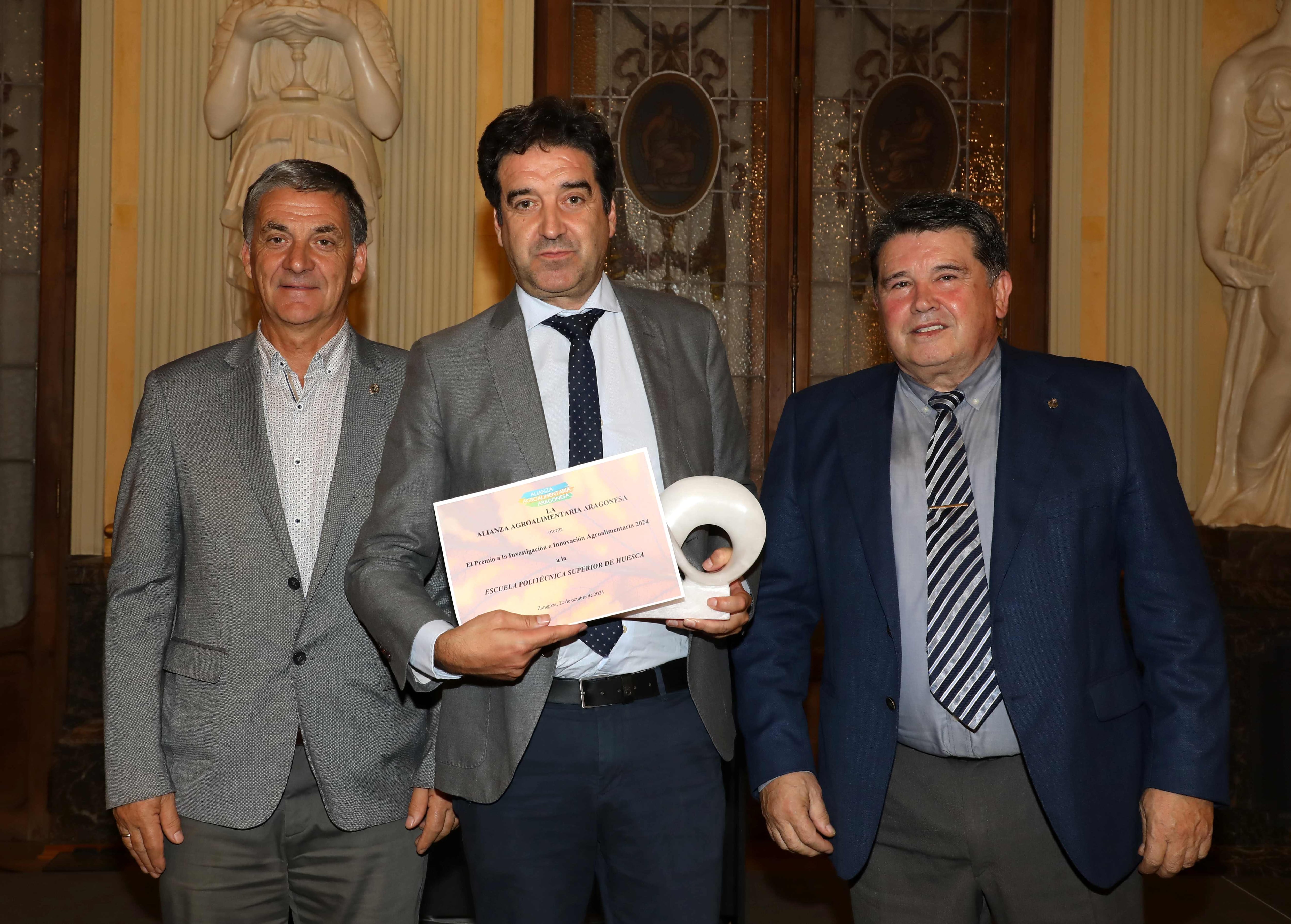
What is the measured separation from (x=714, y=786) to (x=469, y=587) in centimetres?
60

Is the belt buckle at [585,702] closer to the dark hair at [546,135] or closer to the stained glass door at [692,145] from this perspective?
the dark hair at [546,135]

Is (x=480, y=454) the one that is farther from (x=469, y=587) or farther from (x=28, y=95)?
(x=28, y=95)

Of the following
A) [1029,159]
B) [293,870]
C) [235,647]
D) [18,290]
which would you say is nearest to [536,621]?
[235,647]

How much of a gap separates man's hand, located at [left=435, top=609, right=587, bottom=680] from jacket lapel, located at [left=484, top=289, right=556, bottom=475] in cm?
30

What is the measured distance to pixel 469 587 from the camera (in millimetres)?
1740

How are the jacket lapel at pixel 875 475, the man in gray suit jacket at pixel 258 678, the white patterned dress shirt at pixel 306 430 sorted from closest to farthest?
1. the jacket lapel at pixel 875 475
2. the man in gray suit jacket at pixel 258 678
3. the white patterned dress shirt at pixel 306 430

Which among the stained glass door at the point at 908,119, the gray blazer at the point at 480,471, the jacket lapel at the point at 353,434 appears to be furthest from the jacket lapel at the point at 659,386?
the stained glass door at the point at 908,119

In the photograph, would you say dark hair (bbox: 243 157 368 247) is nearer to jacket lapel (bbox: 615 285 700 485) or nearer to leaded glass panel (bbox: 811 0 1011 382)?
jacket lapel (bbox: 615 285 700 485)

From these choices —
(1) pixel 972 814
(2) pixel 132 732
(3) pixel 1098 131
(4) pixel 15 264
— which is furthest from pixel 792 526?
(4) pixel 15 264

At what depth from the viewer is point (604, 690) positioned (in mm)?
1870

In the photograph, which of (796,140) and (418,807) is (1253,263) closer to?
(796,140)

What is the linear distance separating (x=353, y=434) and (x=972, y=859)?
1.41 meters

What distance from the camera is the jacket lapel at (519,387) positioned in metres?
1.91

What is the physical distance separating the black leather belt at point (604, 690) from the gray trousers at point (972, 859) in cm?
48
